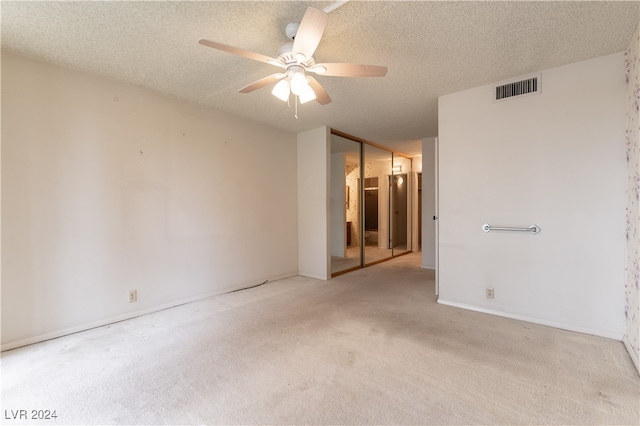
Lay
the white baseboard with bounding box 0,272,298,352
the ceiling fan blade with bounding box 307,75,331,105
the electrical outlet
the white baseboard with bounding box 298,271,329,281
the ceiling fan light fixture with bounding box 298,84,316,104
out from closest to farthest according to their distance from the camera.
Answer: the ceiling fan light fixture with bounding box 298,84,316,104 → the ceiling fan blade with bounding box 307,75,331,105 → the white baseboard with bounding box 0,272,298,352 → the electrical outlet → the white baseboard with bounding box 298,271,329,281

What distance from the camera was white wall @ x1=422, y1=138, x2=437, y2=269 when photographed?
544 centimetres

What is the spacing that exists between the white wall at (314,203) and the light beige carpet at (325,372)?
1.61 meters

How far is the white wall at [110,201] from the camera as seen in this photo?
2.42 m

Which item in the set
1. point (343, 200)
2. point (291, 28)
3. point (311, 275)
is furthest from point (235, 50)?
point (343, 200)

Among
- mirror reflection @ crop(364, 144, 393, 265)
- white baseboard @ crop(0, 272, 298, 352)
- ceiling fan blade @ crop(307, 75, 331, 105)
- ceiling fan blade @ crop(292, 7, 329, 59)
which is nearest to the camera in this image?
ceiling fan blade @ crop(292, 7, 329, 59)

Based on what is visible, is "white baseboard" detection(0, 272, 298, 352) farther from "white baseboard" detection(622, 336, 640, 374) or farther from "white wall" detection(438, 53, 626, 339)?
"white baseboard" detection(622, 336, 640, 374)

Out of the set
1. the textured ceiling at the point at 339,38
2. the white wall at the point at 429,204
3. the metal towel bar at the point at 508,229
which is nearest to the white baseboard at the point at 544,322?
the metal towel bar at the point at 508,229

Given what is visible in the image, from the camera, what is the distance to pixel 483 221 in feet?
10.2

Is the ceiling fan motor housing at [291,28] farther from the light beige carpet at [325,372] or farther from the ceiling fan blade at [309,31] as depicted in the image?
the light beige carpet at [325,372]

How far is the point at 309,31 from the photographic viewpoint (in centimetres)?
171

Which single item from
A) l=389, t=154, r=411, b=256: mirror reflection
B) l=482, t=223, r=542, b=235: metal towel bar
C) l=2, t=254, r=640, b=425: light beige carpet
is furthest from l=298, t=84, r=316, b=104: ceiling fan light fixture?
l=389, t=154, r=411, b=256: mirror reflection

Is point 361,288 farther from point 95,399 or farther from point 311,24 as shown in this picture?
point 311,24

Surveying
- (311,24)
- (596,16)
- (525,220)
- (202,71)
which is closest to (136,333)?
(202,71)

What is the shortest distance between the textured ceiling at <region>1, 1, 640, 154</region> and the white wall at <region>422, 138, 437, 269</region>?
2.37 metres
